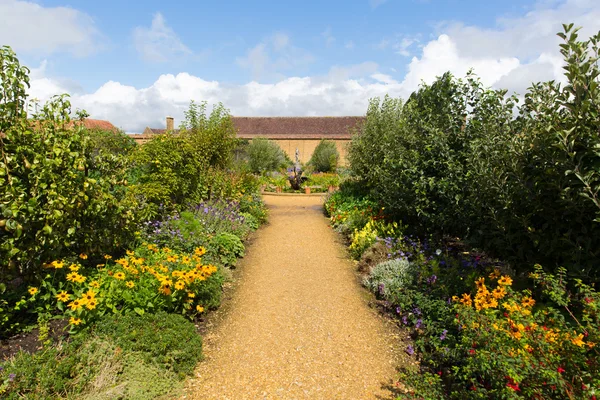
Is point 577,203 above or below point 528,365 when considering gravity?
above

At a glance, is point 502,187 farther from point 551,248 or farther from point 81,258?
point 81,258

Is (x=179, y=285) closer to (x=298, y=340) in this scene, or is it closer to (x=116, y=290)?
(x=116, y=290)

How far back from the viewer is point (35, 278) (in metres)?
3.65

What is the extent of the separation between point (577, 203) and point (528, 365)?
5.30 feet

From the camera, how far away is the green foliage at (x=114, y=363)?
262 centimetres

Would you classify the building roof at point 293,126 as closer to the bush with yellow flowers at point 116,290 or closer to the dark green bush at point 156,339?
the bush with yellow flowers at point 116,290

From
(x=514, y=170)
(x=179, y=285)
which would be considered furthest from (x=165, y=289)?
(x=514, y=170)

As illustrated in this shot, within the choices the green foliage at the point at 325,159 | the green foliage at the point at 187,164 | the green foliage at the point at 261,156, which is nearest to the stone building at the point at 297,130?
the green foliage at the point at 325,159

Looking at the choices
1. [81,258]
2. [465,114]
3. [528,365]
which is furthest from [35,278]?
[465,114]

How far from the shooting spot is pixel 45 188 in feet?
11.4

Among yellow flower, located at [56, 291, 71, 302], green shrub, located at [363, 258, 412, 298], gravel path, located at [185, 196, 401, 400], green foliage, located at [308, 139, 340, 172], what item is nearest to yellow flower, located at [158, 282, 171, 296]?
gravel path, located at [185, 196, 401, 400]

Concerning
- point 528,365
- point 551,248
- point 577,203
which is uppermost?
point 577,203

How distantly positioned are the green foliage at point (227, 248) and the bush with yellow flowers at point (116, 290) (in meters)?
1.72

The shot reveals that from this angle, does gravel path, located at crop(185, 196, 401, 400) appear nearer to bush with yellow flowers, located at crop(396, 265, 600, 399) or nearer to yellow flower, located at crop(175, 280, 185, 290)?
bush with yellow flowers, located at crop(396, 265, 600, 399)
